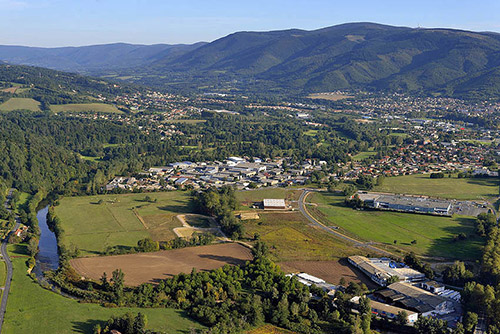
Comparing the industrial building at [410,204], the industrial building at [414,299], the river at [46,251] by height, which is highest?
the industrial building at [410,204]

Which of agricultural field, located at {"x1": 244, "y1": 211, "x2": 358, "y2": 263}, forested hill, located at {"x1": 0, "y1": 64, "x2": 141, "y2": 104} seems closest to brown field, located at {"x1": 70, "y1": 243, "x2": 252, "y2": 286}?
agricultural field, located at {"x1": 244, "y1": 211, "x2": 358, "y2": 263}

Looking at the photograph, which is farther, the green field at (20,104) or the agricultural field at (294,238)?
the green field at (20,104)

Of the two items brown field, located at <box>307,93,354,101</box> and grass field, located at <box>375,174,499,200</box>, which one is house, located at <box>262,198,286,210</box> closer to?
grass field, located at <box>375,174,499,200</box>

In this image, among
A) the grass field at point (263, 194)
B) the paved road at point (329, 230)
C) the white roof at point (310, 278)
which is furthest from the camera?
the grass field at point (263, 194)

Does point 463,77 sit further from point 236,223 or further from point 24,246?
point 24,246

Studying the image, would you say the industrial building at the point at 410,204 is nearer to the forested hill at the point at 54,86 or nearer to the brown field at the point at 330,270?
the brown field at the point at 330,270

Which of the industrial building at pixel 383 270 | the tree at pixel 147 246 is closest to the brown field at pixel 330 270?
the industrial building at pixel 383 270
